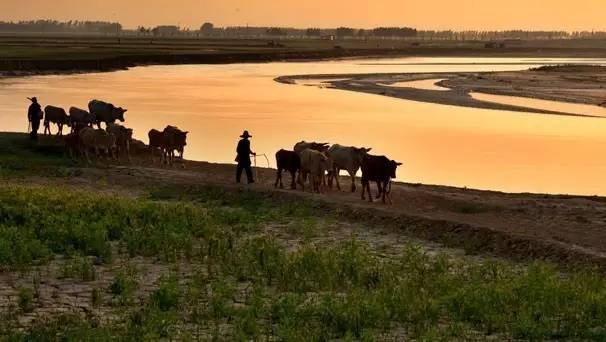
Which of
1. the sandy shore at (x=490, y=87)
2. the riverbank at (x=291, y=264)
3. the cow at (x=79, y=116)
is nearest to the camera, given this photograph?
the riverbank at (x=291, y=264)

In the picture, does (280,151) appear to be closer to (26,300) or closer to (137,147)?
(137,147)

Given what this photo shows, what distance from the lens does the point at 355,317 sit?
439 inches

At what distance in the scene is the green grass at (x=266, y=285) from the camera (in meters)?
10.9

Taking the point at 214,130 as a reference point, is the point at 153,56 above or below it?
above

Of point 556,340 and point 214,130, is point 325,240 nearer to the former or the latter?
point 556,340

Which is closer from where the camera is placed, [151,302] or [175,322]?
[175,322]

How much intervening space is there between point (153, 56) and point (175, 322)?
116534 millimetres

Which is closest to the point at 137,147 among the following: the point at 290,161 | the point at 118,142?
the point at 118,142

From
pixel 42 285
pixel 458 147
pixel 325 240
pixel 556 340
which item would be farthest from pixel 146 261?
pixel 458 147

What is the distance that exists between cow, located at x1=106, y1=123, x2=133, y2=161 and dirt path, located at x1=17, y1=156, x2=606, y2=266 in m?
1.70

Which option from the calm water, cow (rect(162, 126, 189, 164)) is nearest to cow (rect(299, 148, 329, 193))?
cow (rect(162, 126, 189, 164))

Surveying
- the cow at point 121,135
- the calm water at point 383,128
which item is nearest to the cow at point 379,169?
the calm water at point 383,128

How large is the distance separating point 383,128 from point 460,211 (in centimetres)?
2381

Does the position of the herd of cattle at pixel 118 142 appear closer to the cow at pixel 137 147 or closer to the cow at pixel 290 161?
the cow at pixel 137 147
